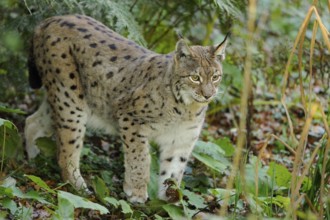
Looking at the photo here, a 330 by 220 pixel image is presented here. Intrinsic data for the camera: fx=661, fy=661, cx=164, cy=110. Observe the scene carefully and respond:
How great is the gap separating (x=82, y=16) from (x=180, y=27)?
1752mm

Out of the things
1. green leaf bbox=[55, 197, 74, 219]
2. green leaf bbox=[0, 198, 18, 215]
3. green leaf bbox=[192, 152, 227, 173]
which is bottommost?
green leaf bbox=[0, 198, 18, 215]

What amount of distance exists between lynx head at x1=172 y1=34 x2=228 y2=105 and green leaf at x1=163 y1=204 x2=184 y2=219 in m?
0.93

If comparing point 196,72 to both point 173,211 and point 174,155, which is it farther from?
point 173,211

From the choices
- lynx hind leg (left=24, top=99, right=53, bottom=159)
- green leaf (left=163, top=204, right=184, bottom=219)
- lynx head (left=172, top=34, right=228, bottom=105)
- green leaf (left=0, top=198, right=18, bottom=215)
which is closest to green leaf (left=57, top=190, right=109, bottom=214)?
green leaf (left=0, top=198, right=18, bottom=215)

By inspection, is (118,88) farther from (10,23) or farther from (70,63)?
(10,23)

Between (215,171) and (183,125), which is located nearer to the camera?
(183,125)

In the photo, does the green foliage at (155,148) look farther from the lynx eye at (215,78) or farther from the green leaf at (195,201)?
the lynx eye at (215,78)

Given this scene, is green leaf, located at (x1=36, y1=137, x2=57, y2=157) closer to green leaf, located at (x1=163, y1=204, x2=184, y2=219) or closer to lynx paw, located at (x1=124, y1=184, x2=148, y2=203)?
lynx paw, located at (x1=124, y1=184, x2=148, y2=203)

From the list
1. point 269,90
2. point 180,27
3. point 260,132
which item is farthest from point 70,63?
point 269,90

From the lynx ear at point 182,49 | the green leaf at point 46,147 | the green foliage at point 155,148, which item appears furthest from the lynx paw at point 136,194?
the lynx ear at point 182,49

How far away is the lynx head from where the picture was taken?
18.2ft

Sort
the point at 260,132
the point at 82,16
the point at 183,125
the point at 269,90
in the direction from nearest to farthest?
the point at 183,125 < the point at 82,16 < the point at 260,132 < the point at 269,90

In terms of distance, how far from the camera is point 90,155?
6.79m

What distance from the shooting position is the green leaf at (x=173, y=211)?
16.7 ft
